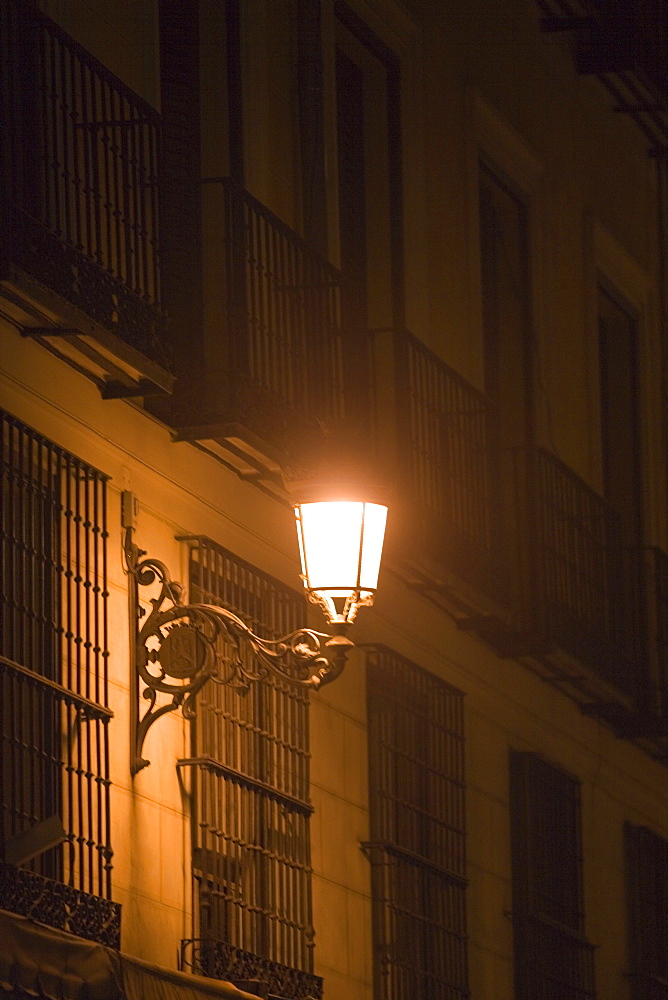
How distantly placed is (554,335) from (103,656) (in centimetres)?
768

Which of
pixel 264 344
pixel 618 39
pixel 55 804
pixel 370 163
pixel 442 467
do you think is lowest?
pixel 55 804

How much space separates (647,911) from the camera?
17844 millimetres

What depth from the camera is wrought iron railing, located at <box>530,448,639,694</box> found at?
15.8 metres

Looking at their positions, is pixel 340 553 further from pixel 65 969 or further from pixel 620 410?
pixel 620 410

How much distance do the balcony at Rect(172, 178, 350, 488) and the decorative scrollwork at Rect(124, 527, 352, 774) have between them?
2.45 feet

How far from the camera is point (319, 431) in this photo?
1188 centimetres

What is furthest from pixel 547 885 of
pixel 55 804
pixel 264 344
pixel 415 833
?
pixel 55 804

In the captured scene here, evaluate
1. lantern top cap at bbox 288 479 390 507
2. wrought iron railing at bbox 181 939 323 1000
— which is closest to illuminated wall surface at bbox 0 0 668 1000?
wrought iron railing at bbox 181 939 323 1000

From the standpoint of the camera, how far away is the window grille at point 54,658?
9680 millimetres

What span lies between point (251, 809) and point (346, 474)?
2300 mm

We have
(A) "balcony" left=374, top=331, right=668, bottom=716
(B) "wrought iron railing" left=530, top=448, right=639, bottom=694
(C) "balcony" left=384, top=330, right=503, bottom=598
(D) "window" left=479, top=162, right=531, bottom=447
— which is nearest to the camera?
(C) "balcony" left=384, top=330, right=503, bottom=598

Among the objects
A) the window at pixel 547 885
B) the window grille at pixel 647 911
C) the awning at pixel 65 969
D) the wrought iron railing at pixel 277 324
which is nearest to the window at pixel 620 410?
the window grille at pixel 647 911

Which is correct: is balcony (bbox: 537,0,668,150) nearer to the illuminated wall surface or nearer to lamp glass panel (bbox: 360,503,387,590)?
the illuminated wall surface

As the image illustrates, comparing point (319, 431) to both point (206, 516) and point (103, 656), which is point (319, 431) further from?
point (103, 656)
